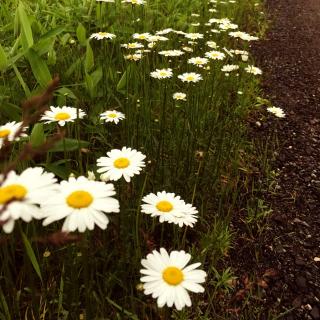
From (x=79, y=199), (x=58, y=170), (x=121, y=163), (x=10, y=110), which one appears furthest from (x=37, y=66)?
(x=79, y=199)

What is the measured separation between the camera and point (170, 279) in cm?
93

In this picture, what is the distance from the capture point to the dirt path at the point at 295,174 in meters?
1.63

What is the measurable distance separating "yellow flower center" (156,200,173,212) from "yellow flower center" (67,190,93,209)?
333 millimetres

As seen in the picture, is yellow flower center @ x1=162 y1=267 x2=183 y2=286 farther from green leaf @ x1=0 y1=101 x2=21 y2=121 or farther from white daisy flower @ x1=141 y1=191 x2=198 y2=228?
green leaf @ x1=0 y1=101 x2=21 y2=121

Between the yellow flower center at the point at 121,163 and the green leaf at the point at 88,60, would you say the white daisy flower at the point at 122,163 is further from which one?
the green leaf at the point at 88,60

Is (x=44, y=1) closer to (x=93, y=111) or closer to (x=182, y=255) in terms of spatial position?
(x=93, y=111)

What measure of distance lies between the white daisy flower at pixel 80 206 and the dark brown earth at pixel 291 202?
758 millimetres

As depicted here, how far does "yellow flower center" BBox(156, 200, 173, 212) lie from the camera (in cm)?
121

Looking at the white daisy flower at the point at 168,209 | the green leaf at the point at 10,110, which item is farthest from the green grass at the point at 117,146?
the white daisy flower at the point at 168,209

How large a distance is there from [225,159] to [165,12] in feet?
5.86

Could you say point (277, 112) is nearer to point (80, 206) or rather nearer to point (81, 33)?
point (81, 33)

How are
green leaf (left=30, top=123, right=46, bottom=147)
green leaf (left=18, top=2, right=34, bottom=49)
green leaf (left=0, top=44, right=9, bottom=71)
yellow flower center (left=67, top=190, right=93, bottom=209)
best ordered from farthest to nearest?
green leaf (left=18, top=2, right=34, bottom=49) → green leaf (left=0, top=44, right=9, bottom=71) → green leaf (left=30, top=123, right=46, bottom=147) → yellow flower center (left=67, top=190, right=93, bottom=209)

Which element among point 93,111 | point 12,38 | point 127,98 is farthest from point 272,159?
point 12,38

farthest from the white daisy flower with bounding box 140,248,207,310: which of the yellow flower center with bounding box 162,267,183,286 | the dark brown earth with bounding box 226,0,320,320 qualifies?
the dark brown earth with bounding box 226,0,320,320
